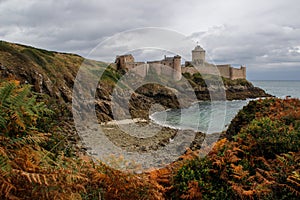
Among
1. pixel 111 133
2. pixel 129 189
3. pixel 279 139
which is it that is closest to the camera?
pixel 129 189

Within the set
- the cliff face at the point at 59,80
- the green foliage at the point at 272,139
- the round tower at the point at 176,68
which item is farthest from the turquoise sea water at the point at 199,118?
the round tower at the point at 176,68

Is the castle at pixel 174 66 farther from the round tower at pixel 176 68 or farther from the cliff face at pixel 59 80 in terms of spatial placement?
the cliff face at pixel 59 80

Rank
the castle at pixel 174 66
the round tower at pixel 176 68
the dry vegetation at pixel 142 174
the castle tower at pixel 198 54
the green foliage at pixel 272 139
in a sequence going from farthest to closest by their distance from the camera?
the round tower at pixel 176 68
the castle at pixel 174 66
the castle tower at pixel 198 54
the green foliage at pixel 272 139
the dry vegetation at pixel 142 174

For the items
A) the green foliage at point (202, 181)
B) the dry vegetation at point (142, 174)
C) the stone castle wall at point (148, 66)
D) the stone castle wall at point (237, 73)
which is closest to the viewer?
the dry vegetation at point (142, 174)

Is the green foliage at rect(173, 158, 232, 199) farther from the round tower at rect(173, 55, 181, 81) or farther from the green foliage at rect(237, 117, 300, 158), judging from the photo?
the round tower at rect(173, 55, 181, 81)

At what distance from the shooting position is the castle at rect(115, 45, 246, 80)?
42.6 m

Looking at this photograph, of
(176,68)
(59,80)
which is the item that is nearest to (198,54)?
(59,80)

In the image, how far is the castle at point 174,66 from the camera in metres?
42.6

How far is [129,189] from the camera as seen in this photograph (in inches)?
182

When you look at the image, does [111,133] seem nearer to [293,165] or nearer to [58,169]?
[293,165]

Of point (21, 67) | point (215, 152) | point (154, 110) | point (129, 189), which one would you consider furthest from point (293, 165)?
point (154, 110)

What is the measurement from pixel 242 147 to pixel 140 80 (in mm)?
43591

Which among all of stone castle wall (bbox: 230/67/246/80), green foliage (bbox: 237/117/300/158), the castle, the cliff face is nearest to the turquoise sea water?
the cliff face

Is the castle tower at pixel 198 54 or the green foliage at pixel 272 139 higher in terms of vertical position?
the castle tower at pixel 198 54
